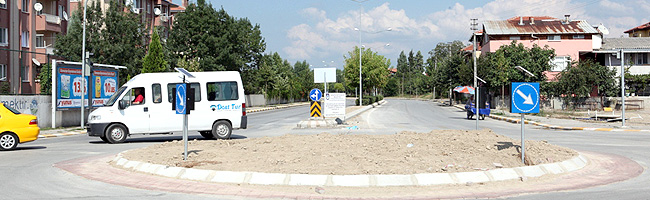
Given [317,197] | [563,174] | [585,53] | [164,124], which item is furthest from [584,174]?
[585,53]

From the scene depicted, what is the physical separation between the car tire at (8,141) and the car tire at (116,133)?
2.82m

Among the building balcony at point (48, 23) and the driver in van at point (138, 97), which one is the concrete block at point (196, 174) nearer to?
the driver in van at point (138, 97)

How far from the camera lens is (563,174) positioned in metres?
9.45

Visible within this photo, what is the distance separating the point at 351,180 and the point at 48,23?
41.3 meters

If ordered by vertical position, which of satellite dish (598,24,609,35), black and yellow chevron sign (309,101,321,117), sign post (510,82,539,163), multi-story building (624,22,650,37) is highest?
multi-story building (624,22,650,37)

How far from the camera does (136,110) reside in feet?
57.7

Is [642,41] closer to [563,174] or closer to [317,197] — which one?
[563,174]

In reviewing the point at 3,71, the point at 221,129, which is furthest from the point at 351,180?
the point at 3,71

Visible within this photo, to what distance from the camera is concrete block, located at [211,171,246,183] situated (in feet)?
28.4

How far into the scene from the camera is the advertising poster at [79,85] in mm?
25766

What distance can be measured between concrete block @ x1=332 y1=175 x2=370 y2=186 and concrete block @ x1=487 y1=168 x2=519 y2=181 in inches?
86.3

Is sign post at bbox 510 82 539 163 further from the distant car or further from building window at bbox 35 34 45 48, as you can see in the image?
building window at bbox 35 34 45 48

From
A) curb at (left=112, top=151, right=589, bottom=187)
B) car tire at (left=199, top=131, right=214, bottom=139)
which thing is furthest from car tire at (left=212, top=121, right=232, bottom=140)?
curb at (left=112, top=151, right=589, bottom=187)

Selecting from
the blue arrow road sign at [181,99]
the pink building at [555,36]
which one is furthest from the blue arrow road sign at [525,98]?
the pink building at [555,36]
